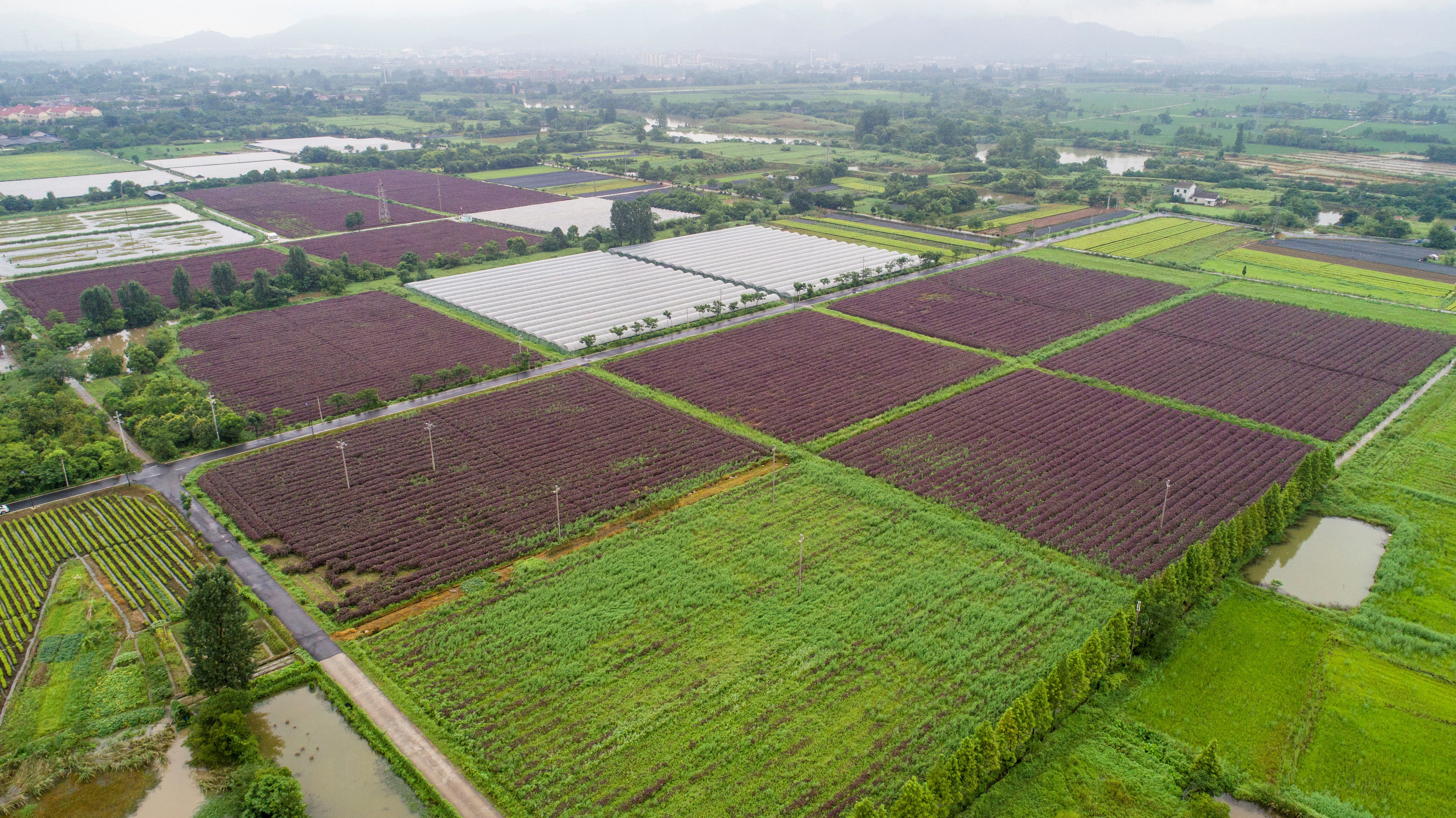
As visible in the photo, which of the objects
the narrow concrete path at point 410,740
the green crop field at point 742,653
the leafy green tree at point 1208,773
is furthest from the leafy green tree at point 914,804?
A: the narrow concrete path at point 410,740

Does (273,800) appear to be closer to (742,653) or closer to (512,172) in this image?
(742,653)

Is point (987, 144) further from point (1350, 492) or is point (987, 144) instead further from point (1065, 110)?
point (1350, 492)

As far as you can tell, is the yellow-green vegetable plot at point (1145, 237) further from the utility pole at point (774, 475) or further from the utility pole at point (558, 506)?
the utility pole at point (558, 506)

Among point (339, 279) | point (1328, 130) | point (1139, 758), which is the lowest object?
point (1139, 758)

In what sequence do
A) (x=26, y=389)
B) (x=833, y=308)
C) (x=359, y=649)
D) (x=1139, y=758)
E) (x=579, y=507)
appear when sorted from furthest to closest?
(x=833, y=308) < (x=26, y=389) < (x=579, y=507) < (x=359, y=649) < (x=1139, y=758)

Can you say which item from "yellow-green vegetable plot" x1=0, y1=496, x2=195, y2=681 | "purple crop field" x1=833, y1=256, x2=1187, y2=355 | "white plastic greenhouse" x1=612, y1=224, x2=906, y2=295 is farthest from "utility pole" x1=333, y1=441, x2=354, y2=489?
"purple crop field" x1=833, y1=256, x2=1187, y2=355

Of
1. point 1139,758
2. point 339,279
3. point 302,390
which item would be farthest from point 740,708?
point 339,279

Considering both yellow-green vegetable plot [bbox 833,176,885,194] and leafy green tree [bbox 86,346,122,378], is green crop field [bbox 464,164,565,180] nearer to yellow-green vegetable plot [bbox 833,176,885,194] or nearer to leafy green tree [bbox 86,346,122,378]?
yellow-green vegetable plot [bbox 833,176,885,194]
